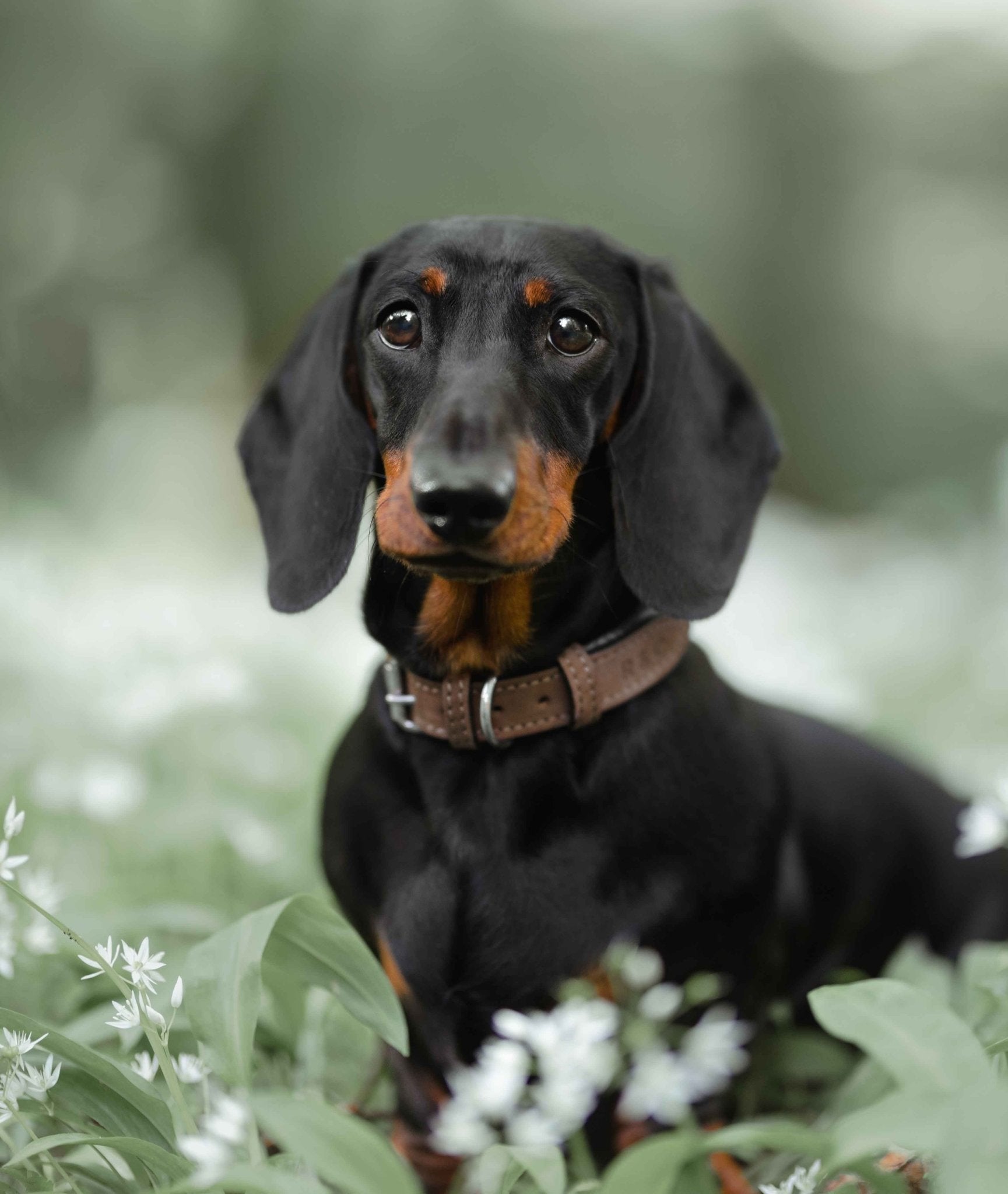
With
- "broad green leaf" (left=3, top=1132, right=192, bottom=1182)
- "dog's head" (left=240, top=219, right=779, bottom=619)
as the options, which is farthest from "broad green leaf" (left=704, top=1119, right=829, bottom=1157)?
"dog's head" (left=240, top=219, right=779, bottom=619)

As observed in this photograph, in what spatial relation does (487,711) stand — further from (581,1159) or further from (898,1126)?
(898,1126)

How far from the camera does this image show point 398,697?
6.52 ft

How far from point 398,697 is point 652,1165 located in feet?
3.11

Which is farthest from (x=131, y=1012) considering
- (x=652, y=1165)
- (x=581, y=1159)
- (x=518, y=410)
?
(x=518, y=410)

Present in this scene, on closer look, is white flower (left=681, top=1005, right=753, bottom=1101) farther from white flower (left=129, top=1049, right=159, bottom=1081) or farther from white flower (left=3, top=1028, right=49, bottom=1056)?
white flower (left=3, top=1028, right=49, bottom=1056)

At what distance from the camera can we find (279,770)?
351 cm

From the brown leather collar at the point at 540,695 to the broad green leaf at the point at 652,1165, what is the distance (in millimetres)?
775

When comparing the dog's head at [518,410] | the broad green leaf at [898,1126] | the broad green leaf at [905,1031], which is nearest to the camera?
the broad green leaf at [898,1126]

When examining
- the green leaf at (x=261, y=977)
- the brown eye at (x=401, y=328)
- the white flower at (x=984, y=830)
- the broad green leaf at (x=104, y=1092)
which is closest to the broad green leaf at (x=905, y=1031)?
the white flower at (x=984, y=830)

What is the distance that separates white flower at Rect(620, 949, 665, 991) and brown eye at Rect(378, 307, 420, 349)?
1081 millimetres

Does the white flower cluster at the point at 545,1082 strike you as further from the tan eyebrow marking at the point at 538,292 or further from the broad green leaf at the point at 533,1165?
the tan eyebrow marking at the point at 538,292

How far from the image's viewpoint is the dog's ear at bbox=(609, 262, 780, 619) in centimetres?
199

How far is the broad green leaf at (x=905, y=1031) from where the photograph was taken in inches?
49.8

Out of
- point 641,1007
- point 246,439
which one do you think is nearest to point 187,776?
point 246,439
